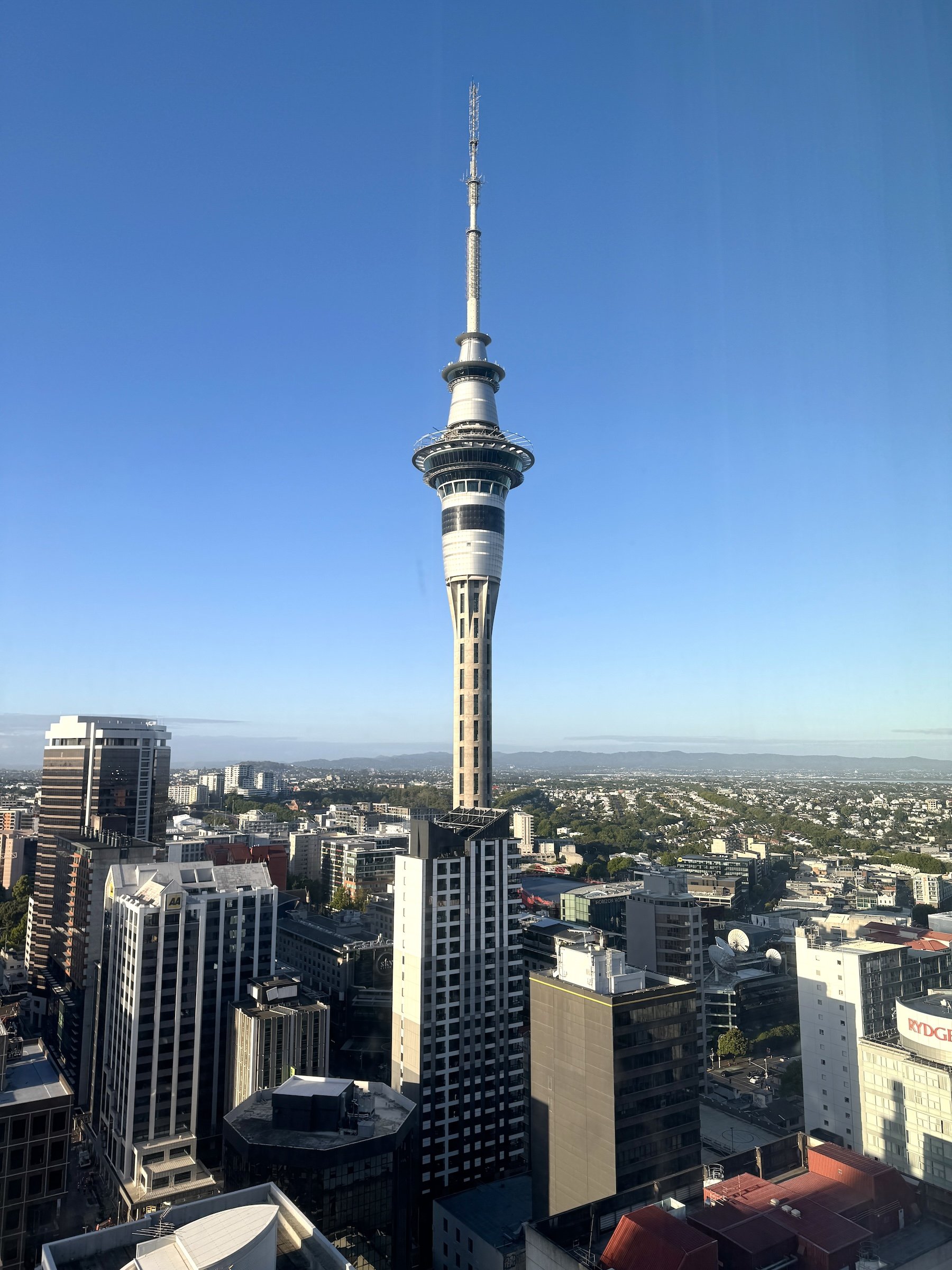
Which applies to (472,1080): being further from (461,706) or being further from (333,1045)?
(461,706)

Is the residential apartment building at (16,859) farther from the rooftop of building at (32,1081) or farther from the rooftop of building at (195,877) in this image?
the rooftop of building at (32,1081)

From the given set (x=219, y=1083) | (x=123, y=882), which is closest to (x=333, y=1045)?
(x=219, y=1083)

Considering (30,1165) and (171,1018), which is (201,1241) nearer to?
(30,1165)

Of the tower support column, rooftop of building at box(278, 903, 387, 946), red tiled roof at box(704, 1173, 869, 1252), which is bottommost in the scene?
rooftop of building at box(278, 903, 387, 946)

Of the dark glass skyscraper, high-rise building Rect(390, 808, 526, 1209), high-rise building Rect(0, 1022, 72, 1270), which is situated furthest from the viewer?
the dark glass skyscraper

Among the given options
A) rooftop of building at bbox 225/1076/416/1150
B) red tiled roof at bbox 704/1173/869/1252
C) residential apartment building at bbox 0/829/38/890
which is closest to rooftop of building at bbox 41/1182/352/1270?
rooftop of building at bbox 225/1076/416/1150

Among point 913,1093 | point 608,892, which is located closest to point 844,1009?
point 913,1093

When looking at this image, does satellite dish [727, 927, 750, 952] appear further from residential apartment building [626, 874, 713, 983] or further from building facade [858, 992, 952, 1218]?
building facade [858, 992, 952, 1218]
